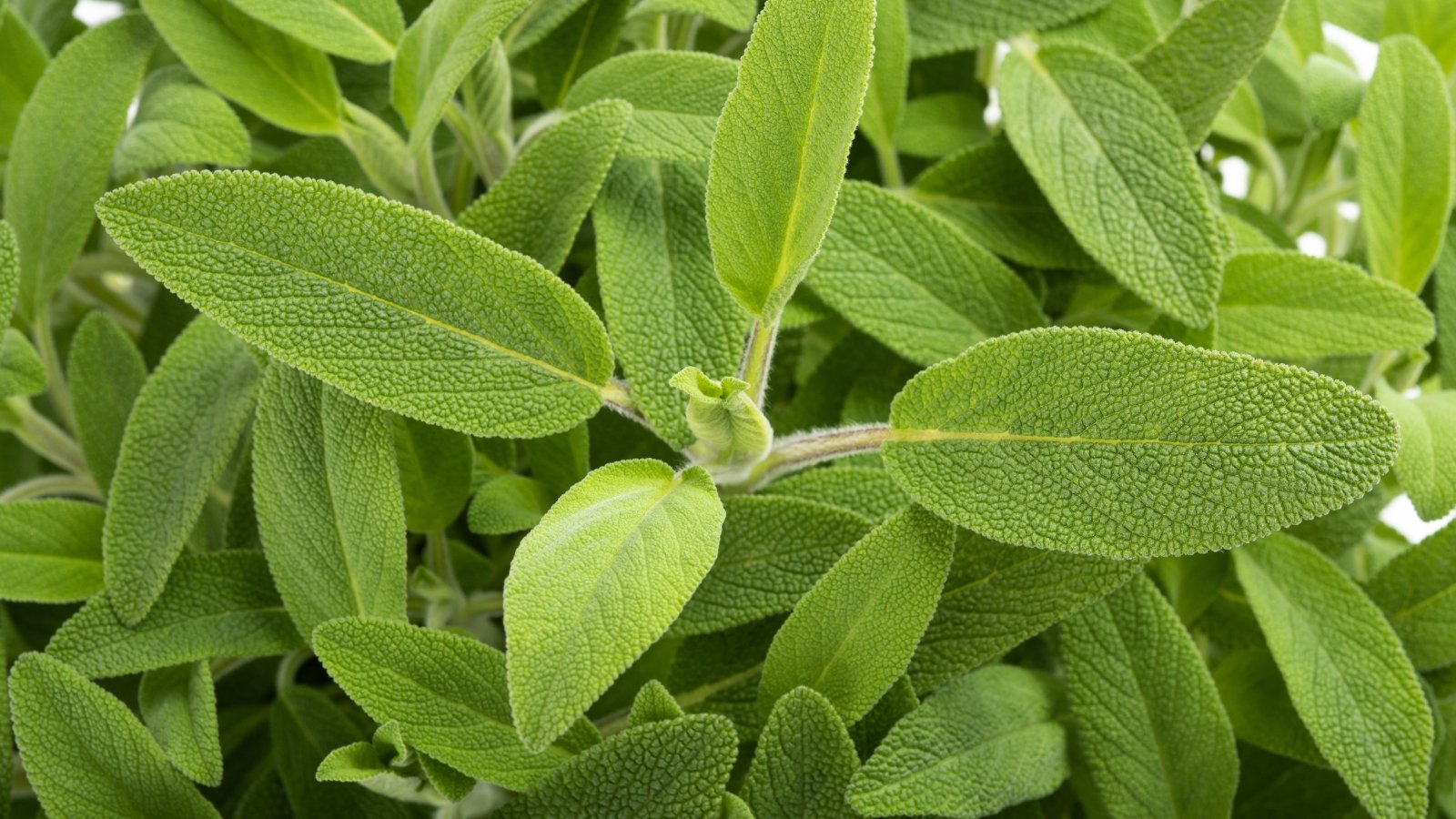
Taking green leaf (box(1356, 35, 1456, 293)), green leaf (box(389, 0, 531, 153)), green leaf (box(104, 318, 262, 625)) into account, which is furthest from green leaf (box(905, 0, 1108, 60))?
green leaf (box(104, 318, 262, 625))

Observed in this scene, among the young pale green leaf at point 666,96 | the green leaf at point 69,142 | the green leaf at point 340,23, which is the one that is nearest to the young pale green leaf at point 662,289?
the young pale green leaf at point 666,96

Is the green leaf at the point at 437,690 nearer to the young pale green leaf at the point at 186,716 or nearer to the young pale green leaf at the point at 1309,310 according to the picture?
the young pale green leaf at the point at 186,716

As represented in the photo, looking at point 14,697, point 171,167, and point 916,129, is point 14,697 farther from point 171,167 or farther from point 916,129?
point 916,129

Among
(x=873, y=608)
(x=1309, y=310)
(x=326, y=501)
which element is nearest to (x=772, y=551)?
(x=873, y=608)

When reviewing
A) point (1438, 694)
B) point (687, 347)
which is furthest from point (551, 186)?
point (1438, 694)

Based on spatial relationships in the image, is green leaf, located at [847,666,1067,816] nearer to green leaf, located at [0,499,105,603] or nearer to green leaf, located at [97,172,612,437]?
green leaf, located at [97,172,612,437]

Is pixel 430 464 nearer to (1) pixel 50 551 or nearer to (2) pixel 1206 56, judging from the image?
(1) pixel 50 551

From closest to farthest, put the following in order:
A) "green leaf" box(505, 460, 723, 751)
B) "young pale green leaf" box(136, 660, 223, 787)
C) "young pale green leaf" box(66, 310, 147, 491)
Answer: "green leaf" box(505, 460, 723, 751) < "young pale green leaf" box(136, 660, 223, 787) < "young pale green leaf" box(66, 310, 147, 491)
